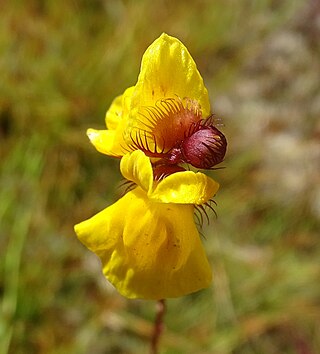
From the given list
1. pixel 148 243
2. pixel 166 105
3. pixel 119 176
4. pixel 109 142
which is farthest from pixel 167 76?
pixel 119 176

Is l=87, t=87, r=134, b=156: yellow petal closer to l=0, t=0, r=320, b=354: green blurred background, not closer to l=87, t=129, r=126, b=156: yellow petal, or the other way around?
l=87, t=129, r=126, b=156: yellow petal

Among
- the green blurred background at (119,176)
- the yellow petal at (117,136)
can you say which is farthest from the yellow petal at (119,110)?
the green blurred background at (119,176)

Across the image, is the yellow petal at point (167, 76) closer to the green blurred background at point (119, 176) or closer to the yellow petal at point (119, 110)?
the yellow petal at point (119, 110)

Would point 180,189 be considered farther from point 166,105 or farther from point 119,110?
point 119,110

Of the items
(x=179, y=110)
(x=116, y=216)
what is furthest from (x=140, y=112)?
(x=116, y=216)

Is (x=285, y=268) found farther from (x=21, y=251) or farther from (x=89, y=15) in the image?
(x=89, y=15)

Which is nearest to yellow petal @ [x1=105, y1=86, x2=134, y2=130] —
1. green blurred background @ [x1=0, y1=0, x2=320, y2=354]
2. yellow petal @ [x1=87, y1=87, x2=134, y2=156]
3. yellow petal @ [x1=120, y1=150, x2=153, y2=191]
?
yellow petal @ [x1=87, y1=87, x2=134, y2=156]
